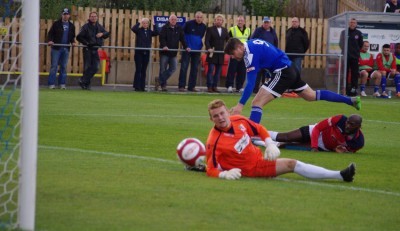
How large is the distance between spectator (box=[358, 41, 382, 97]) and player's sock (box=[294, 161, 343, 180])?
19.5m

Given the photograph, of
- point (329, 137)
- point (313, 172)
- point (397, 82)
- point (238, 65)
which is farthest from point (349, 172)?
point (397, 82)

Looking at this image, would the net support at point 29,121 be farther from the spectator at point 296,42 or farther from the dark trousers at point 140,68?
the spectator at point 296,42

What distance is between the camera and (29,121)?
23.8ft

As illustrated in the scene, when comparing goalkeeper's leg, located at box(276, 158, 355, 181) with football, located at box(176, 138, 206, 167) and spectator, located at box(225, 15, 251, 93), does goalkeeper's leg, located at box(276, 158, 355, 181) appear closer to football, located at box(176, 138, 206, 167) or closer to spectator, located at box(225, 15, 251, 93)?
football, located at box(176, 138, 206, 167)


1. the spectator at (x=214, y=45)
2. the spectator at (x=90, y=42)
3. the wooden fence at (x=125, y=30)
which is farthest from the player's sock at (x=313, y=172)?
the wooden fence at (x=125, y=30)

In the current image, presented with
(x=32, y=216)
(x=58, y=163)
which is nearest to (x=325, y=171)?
(x=58, y=163)

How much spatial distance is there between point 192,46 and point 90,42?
3.19 m

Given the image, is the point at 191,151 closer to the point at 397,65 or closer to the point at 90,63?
the point at 90,63

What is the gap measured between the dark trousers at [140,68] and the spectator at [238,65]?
2.62 metres

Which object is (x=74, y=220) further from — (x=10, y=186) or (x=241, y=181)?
(x=241, y=181)

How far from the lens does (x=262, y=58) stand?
1508 centimetres

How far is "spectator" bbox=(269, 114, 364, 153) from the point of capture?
13969 mm

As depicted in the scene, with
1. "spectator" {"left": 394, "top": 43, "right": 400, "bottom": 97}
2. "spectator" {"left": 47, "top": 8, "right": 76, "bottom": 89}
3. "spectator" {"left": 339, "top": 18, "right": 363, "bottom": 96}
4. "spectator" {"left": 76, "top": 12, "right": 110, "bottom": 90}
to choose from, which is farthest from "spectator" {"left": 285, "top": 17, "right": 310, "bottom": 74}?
"spectator" {"left": 47, "top": 8, "right": 76, "bottom": 89}

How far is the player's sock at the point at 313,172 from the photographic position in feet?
34.5
